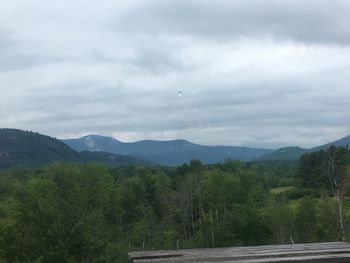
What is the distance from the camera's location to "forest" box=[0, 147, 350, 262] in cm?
2152

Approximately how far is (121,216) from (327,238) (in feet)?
107

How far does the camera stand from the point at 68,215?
2158cm

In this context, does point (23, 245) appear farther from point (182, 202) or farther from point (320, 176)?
point (320, 176)

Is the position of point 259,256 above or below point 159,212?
above

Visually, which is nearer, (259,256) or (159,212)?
(259,256)

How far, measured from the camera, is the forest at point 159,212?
70.6ft

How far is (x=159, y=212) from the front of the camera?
254 ft

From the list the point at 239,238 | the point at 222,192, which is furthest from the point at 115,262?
the point at 222,192

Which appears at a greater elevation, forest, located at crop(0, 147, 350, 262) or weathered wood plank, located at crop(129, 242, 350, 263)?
weathered wood plank, located at crop(129, 242, 350, 263)

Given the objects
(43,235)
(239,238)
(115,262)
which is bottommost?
(239,238)

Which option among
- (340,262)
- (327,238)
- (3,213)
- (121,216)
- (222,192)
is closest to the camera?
(340,262)

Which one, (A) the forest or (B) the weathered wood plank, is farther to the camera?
(A) the forest

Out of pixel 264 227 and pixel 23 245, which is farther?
pixel 264 227

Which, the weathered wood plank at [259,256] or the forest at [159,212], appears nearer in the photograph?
the weathered wood plank at [259,256]
